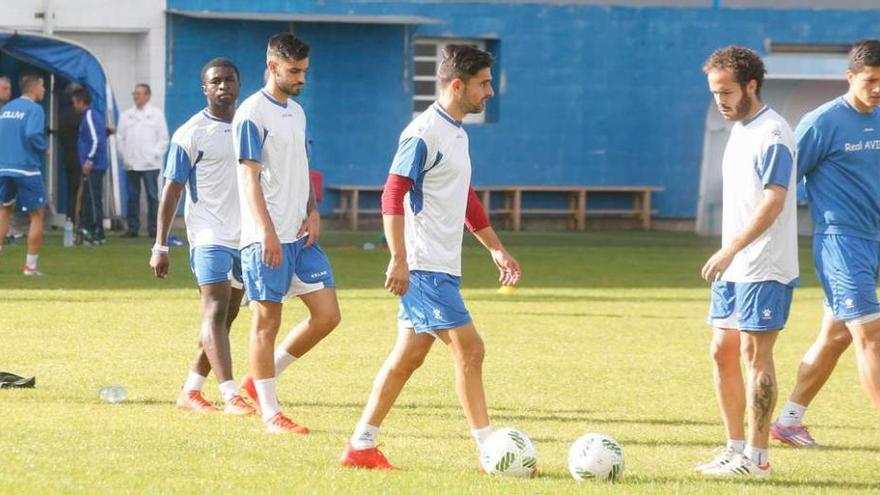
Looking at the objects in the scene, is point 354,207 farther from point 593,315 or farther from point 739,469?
point 739,469

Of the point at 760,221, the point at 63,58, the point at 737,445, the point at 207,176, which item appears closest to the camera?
the point at 760,221

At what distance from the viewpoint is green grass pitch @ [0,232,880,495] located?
778 centimetres

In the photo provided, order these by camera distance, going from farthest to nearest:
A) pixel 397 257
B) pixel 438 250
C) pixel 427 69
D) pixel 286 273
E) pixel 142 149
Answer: pixel 427 69
pixel 142 149
pixel 286 273
pixel 438 250
pixel 397 257

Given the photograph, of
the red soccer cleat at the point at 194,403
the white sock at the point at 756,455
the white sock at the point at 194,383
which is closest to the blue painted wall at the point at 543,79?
the white sock at the point at 194,383

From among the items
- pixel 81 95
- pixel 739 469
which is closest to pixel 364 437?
pixel 739 469

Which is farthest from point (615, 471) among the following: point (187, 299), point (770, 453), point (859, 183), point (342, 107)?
point (342, 107)

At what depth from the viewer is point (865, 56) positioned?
28.9 ft

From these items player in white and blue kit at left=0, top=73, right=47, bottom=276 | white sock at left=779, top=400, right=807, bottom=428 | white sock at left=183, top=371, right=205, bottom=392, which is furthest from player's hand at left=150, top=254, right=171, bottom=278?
player in white and blue kit at left=0, top=73, right=47, bottom=276

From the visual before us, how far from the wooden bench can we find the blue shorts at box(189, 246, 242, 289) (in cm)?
1902

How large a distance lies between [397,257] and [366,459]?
0.97 metres

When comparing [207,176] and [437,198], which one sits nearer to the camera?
[437,198]

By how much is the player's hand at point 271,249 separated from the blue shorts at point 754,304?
91.6 inches

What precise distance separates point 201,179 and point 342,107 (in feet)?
63.6

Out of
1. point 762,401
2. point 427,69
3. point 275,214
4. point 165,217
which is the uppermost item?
point 427,69
